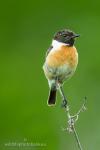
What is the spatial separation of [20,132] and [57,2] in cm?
412

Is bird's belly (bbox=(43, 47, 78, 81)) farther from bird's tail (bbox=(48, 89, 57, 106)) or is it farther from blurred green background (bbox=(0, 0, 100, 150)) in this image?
blurred green background (bbox=(0, 0, 100, 150))

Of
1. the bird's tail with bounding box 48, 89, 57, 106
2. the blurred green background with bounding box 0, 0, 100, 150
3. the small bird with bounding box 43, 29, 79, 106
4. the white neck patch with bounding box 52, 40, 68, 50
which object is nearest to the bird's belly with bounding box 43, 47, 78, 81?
the small bird with bounding box 43, 29, 79, 106

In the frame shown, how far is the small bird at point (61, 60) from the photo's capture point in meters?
12.9

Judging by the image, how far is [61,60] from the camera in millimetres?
12961

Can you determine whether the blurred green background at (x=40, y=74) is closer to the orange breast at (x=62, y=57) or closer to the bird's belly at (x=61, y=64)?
the bird's belly at (x=61, y=64)

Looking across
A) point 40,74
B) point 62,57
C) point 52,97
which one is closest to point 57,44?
point 62,57

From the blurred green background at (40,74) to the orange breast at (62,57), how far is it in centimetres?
128

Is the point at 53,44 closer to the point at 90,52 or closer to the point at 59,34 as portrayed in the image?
the point at 59,34

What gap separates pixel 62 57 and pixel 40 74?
15.2ft

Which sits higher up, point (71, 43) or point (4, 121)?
point (71, 43)

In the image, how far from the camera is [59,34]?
1334cm

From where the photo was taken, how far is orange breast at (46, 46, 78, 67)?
12.9 m

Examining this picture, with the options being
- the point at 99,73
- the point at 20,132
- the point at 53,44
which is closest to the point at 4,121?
→ the point at 20,132

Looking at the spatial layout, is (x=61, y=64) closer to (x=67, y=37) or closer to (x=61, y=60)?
(x=61, y=60)
